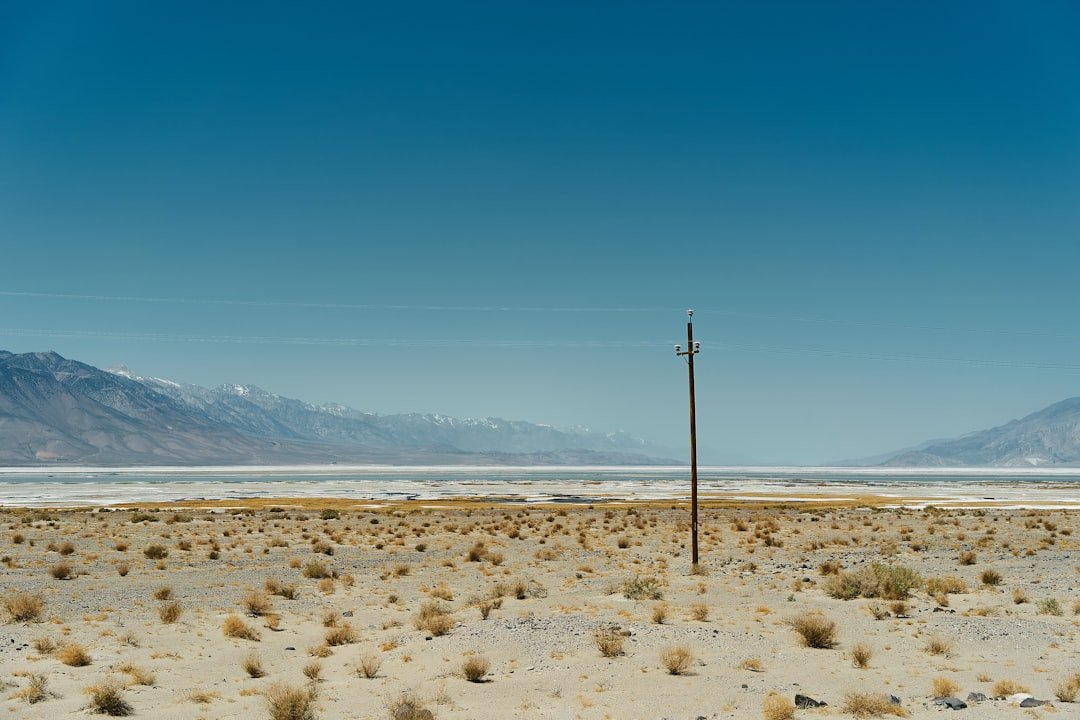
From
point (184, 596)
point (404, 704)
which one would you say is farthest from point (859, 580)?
point (184, 596)

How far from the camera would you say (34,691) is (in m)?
11.8

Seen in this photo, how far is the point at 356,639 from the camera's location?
1622 cm

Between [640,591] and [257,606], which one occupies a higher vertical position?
[640,591]

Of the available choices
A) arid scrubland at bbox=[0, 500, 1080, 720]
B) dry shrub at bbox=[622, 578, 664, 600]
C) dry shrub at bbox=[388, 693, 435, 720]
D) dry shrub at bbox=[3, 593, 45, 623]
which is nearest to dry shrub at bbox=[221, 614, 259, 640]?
arid scrubland at bbox=[0, 500, 1080, 720]

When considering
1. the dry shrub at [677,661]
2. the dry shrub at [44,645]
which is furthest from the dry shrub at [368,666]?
the dry shrub at [44,645]

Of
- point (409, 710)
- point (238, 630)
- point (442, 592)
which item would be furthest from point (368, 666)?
point (442, 592)

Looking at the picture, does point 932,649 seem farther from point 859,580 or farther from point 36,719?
point 36,719

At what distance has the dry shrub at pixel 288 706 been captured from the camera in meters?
10.5

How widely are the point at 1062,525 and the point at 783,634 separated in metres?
37.5

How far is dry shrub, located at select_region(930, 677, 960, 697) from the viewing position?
11.8 m

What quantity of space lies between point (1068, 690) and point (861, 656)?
10.2 feet

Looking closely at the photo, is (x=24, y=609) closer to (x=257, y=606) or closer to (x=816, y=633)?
(x=257, y=606)

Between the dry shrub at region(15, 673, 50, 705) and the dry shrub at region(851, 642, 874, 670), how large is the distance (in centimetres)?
1265

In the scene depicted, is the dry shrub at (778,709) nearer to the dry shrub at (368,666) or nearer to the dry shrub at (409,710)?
the dry shrub at (409,710)
